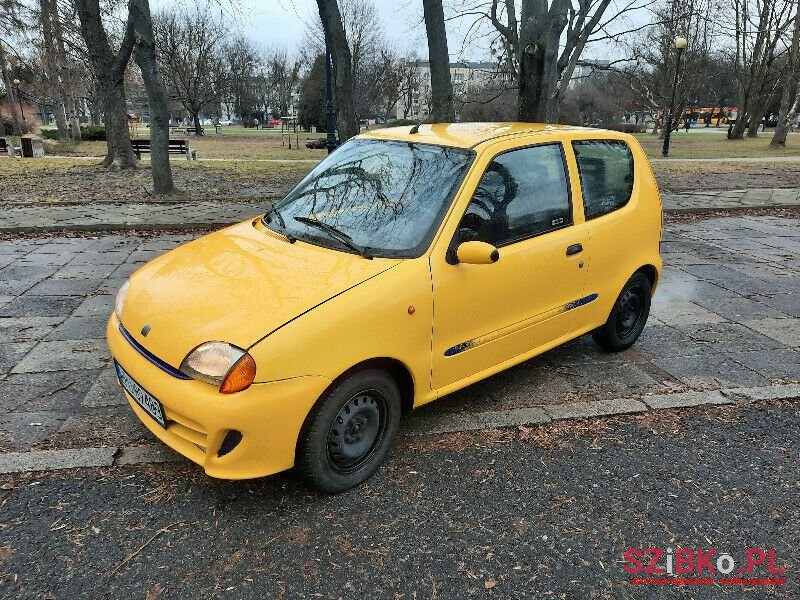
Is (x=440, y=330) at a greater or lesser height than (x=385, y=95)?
lesser

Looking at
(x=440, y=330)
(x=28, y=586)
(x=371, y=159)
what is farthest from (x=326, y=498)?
(x=371, y=159)

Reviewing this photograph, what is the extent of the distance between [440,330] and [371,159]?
1341 mm

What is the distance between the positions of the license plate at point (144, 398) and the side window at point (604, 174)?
289 cm

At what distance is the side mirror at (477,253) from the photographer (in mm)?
3051

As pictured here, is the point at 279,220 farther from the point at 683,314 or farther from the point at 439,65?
the point at 439,65

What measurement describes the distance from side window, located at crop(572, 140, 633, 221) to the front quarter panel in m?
1.60

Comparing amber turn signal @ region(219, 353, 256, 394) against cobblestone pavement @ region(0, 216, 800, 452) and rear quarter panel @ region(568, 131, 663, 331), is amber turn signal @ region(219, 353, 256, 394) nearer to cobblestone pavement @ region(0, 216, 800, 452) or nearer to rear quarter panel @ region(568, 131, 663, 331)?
cobblestone pavement @ region(0, 216, 800, 452)

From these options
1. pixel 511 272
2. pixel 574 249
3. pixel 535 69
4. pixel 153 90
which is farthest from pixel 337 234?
pixel 153 90

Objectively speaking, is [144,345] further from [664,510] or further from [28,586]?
[664,510]

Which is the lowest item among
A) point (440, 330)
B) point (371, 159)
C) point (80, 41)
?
point (440, 330)

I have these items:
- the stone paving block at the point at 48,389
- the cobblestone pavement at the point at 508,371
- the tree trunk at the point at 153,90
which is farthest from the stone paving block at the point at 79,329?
the tree trunk at the point at 153,90

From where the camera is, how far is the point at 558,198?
3.79 m

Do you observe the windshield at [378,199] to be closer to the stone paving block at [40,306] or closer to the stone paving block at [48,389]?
the stone paving block at [48,389]

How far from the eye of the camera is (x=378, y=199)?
3.46 meters
